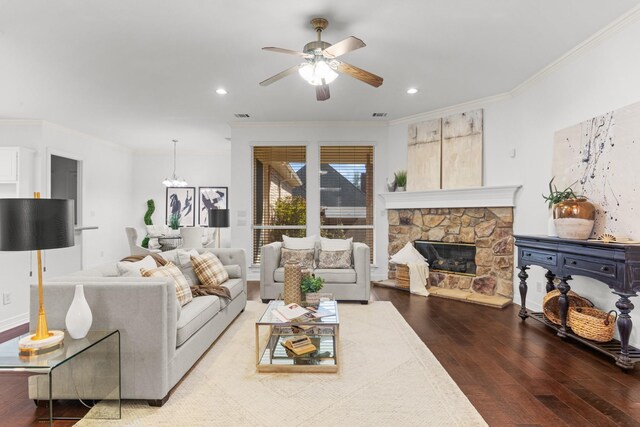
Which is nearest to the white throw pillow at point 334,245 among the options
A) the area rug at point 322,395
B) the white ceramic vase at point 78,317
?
the area rug at point 322,395

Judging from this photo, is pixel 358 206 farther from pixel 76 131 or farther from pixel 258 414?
pixel 76 131

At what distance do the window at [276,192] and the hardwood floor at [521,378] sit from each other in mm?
3001

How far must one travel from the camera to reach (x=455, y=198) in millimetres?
5070

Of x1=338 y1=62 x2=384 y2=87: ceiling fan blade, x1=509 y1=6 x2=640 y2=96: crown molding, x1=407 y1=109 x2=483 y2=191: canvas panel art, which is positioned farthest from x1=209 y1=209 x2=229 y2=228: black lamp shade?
x1=509 y1=6 x2=640 y2=96: crown molding

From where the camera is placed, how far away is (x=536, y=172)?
13.6ft

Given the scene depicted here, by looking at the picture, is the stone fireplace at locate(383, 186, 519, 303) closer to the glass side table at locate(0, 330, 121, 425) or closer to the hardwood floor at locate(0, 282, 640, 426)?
the hardwood floor at locate(0, 282, 640, 426)

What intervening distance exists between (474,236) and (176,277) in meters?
4.09

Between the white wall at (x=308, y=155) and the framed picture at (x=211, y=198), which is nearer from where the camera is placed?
the white wall at (x=308, y=155)

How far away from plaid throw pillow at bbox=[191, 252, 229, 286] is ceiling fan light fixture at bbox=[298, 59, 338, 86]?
6.98 feet

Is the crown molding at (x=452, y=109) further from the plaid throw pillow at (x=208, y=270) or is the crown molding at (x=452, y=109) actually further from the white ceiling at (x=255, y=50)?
the plaid throw pillow at (x=208, y=270)

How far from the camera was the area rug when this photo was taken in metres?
1.98

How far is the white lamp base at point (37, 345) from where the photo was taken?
1765 millimetres

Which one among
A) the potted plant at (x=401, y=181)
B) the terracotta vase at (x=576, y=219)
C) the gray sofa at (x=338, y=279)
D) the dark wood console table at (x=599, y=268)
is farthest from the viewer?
the potted plant at (x=401, y=181)

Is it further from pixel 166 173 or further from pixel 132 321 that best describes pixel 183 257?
pixel 166 173
